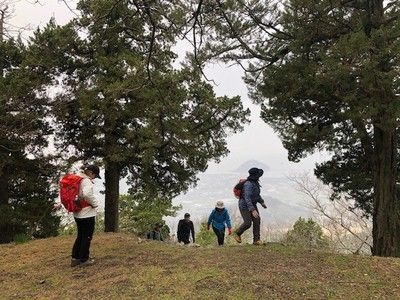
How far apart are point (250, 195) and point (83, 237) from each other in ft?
9.55

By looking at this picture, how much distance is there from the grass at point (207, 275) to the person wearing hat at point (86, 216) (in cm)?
23

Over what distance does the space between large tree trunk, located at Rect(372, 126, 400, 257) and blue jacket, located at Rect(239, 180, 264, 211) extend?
5.59m

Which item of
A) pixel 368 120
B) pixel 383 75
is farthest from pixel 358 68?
pixel 368 120

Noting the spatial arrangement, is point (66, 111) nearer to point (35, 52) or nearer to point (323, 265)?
point (35, 52)

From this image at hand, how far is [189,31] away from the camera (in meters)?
3.03

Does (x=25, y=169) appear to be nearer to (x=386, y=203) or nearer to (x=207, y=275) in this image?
(x=207, y=275)

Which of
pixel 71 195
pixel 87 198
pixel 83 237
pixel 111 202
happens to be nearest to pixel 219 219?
pixel 83 237

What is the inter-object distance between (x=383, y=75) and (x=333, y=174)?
5673 millimetres

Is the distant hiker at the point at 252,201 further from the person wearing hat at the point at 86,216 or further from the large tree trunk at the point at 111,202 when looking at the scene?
the large tree trunk at the point at 111,202

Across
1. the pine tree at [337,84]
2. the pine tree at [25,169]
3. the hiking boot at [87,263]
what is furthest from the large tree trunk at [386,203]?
the pine tree at [25,169]

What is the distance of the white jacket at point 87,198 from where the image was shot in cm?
610

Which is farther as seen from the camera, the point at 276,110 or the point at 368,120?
the point at 276,110

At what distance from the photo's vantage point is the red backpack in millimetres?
6109

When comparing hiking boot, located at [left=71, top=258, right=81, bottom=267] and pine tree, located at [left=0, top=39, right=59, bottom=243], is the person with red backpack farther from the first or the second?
pine tree, located at [left=0, top=39, right=59, bottom=243]
